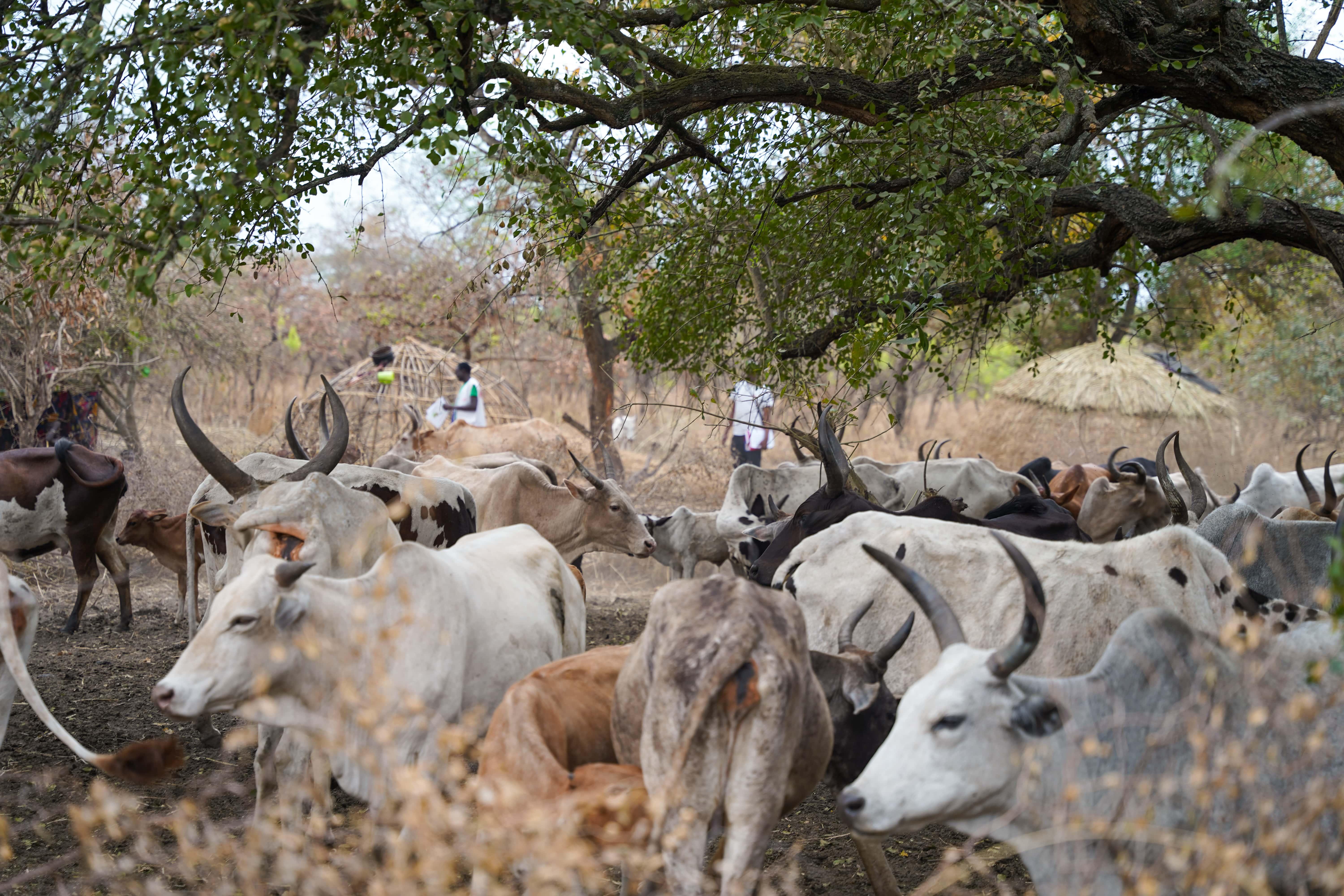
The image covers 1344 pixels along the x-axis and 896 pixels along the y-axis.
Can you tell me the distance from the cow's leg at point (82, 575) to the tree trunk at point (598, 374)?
4.38 m

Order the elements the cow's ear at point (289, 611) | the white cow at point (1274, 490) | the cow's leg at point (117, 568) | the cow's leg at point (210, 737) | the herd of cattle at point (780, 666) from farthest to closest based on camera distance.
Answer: the cow's leg at point (117, 568) → the white cow at point (1274, 490) → the cow's leg at point (210, 737) → the cow's ear at point (289, 611) → the herd of cattle at point (780, 666)

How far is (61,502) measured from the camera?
7.79 m

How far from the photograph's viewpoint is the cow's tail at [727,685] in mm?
3025

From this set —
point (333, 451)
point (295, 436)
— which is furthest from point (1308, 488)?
point (295, 436)

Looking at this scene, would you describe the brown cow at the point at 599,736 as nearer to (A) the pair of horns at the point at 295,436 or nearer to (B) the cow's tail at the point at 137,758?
(B) the cow's tail at the point at 137,758

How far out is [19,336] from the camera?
31.7ft

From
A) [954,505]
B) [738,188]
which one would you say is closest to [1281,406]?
[954,505]

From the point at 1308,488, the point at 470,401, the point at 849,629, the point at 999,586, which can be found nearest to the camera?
the point at 849,629

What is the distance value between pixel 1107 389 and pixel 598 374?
658 cm

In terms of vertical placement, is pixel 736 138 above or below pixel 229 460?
above

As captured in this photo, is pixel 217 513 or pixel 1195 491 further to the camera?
pixel 1195 491

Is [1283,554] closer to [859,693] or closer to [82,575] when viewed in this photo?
[859,693]

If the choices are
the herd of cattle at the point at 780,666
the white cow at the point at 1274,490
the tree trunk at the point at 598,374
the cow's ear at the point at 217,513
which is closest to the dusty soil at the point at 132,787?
the herd of cattle at the point at 780,666

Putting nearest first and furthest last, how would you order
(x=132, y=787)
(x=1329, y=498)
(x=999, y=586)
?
(x=999, y=586) → (x=132, y=787) → (x=1329, y=498)
